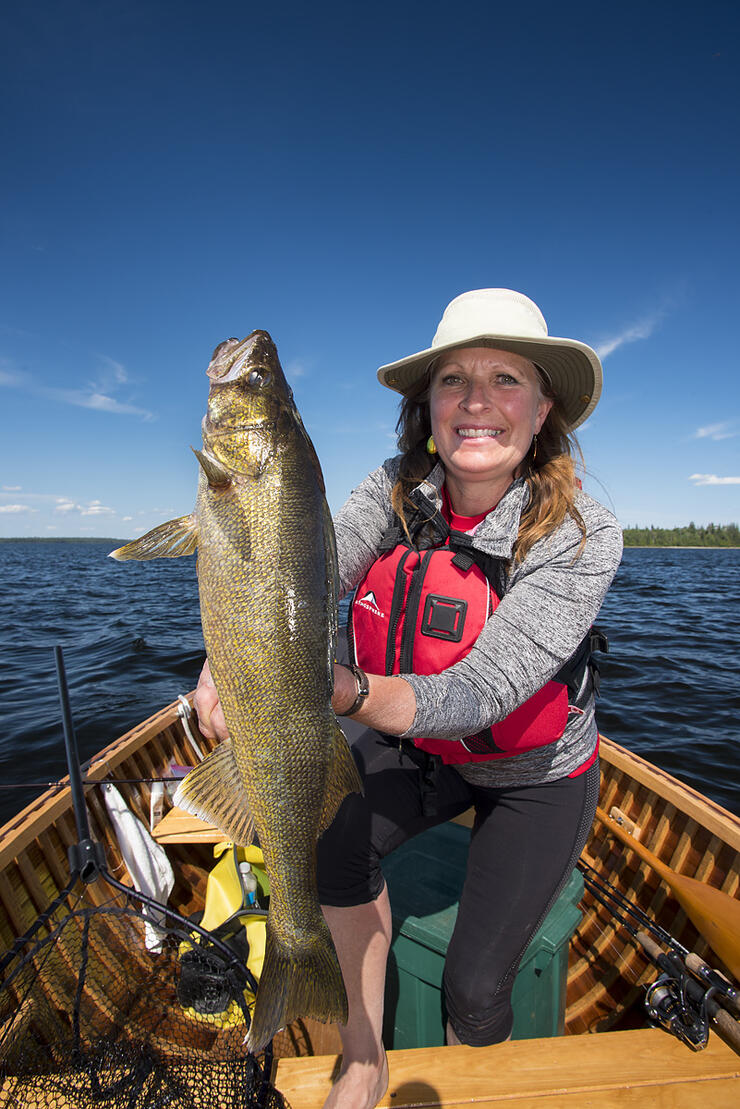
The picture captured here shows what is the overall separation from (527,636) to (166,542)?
4.95 ft

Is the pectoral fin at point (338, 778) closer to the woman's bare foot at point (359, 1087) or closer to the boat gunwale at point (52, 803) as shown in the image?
the woman's bare foot at point (359, 1087)

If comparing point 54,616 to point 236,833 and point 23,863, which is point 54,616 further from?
point 236,833

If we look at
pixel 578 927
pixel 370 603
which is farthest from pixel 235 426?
pixel 578 927

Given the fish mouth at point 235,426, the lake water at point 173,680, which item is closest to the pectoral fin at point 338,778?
the fish mouth at point 235,426

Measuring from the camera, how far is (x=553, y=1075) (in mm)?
2426

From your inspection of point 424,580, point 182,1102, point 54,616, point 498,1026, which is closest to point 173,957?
point 182,1102

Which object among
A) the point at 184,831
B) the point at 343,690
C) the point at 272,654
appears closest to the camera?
the point at 272,654

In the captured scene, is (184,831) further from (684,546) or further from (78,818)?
(684,546)

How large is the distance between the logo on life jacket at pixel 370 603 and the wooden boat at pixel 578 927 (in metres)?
2.01

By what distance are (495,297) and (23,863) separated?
14.3ft

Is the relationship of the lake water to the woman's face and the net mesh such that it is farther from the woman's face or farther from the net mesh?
the woman's face

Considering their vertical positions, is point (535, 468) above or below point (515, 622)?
above

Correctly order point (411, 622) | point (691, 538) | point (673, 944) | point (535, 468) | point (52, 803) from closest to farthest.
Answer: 1. point (411, 622)
2. point (535, 468)
3. point (673, 944)
4. point (52, 803)
5. point (691, 538)

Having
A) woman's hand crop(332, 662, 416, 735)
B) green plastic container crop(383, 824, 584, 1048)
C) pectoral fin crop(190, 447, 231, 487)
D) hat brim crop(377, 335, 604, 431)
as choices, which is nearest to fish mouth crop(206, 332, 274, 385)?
pectoral fin crop(190, 447, 231, 487)
